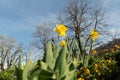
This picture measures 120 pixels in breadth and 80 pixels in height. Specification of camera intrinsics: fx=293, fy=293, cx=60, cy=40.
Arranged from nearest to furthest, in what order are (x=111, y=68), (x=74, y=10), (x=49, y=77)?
1. (x=49, y=77)
2. (x=111, y=68)
3. (x=74, y=10)

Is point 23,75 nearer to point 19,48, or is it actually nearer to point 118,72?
point 118,72

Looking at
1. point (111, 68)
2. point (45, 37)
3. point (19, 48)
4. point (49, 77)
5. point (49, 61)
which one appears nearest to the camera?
point (49, 77)

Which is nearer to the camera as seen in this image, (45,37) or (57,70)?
(57,70)

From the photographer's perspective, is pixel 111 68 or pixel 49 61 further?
pixel 111 68

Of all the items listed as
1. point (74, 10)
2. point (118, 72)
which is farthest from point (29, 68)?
point (74, 10)

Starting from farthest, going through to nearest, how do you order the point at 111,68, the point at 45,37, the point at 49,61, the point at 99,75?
the point at 45,37 < the point at 111,68 < the point at 99,75 < the point at 49,61

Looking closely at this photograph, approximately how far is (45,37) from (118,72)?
105 feet

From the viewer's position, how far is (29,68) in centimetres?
331

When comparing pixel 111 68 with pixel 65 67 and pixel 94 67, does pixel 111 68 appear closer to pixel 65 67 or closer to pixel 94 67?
pixel 94 67

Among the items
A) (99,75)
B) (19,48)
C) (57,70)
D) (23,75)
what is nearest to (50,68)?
(57,70)

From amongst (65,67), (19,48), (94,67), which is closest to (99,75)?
(94,67)

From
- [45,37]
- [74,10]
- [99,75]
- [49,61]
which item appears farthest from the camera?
[45,37]

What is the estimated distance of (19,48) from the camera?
45.2 metres

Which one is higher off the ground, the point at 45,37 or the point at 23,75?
the point at 45,37
